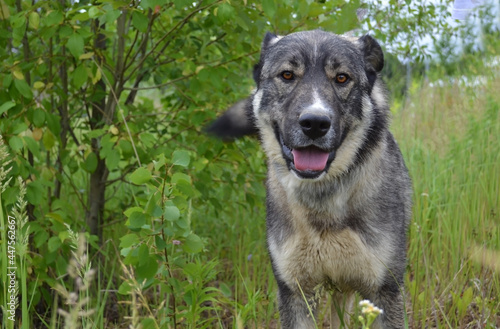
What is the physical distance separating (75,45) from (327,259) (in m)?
1.72

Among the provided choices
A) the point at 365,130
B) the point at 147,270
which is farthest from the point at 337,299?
the point at 147,270

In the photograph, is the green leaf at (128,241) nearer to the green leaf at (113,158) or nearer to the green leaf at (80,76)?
the green leaf at (113,158)

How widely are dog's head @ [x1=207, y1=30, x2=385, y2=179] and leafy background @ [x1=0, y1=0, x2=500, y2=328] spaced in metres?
0.27

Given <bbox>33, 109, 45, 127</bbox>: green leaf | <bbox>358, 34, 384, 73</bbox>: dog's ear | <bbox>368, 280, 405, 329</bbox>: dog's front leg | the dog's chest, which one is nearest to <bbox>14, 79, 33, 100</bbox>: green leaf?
<bbox>33, 109, 45, 127</bbox>: green leaf

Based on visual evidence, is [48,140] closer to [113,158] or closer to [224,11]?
[113,158]

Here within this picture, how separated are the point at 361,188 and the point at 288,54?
2.61ft

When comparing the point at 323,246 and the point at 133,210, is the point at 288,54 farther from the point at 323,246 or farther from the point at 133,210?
the point at 133,210

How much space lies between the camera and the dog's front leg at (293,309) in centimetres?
292

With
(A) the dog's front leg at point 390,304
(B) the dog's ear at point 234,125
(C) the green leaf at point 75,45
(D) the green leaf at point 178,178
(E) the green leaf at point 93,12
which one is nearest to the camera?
(D) the green leaf at point 178,178

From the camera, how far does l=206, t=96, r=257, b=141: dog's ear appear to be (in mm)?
3359

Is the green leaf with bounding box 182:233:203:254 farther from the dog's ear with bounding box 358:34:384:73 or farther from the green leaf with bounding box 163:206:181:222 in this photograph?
the dog's ear with bounding box 358:34:384:73

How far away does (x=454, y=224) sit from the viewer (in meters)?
3.86

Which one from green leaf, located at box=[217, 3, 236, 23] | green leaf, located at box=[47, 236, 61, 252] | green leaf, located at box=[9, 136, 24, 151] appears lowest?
green leaf, located at box=[47, 236, 61, 252]

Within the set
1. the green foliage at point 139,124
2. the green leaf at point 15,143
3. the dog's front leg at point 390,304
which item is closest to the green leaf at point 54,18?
the green foliage at point 139,124
